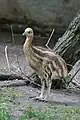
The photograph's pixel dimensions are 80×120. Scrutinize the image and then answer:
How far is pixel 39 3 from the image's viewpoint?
9.50 metres

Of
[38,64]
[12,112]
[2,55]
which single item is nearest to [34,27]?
[2,55]

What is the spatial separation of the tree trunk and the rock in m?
3.91

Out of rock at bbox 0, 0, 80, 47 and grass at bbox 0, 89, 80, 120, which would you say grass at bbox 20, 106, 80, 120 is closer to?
grass at bbox 0, 89, 80, 120

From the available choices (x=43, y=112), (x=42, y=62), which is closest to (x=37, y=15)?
(x=42, y=62)

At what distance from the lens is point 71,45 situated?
5.49 meters

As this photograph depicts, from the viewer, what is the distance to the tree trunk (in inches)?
215

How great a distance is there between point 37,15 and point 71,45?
13.6ft

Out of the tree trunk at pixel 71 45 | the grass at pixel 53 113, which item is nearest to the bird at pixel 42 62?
the grass at pixel 53 113

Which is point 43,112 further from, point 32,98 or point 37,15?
point 37,15

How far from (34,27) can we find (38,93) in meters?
4.59

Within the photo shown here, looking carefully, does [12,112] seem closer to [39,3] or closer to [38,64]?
[38,64]

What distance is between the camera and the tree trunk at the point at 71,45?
5.47m

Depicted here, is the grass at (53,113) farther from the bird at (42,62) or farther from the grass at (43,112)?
the bird at (42,62)

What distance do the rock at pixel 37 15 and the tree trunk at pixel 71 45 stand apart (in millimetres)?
3913
